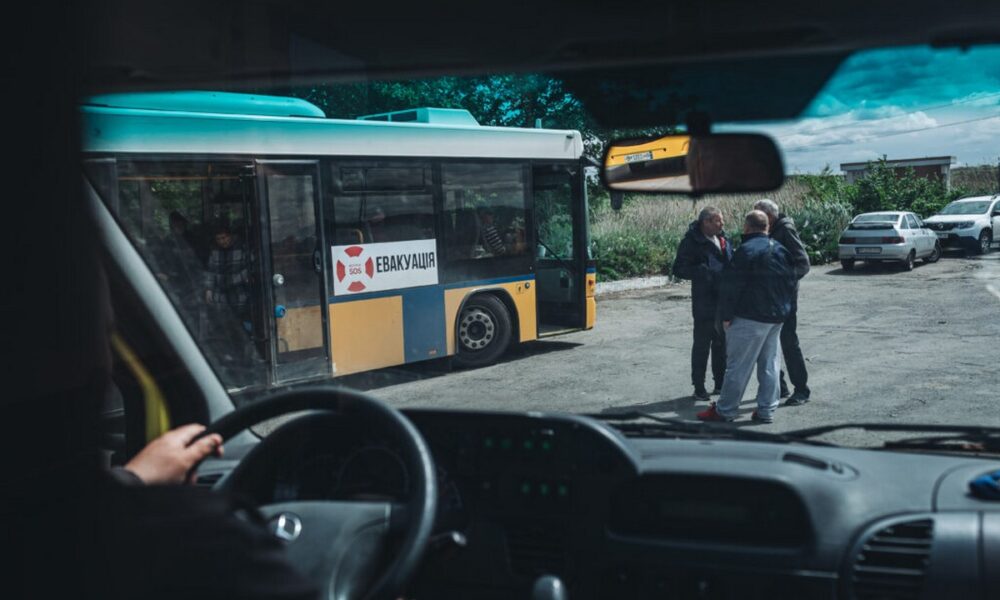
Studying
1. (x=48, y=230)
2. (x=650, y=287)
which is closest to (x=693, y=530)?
(x=48, y=230)

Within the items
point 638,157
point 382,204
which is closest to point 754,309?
point 638,157

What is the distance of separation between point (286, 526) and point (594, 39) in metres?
2.65

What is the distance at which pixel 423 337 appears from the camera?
7.61 meters

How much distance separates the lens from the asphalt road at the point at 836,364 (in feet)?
14.9

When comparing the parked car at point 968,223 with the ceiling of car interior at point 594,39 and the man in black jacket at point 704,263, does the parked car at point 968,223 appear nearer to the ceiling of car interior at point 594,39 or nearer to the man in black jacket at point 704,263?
the ceiling of car interior at point 594,39

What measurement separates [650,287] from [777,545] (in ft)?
21.0

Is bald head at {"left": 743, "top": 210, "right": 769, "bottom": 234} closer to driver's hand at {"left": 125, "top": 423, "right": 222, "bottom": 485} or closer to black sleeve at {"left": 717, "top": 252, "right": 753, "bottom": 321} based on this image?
black sleeve at {"left": 717, "top": 252, "right": 753, "bottom": 321}

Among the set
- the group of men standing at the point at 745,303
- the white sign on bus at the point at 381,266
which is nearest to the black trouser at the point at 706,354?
the group of men standing at the point at 745,303

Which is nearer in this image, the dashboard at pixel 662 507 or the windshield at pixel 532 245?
the dashboard at pixel 662 507

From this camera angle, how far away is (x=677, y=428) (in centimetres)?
292

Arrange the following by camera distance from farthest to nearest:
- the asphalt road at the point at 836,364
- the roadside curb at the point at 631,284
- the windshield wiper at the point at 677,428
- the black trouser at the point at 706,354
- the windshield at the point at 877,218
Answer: the roadside curb at the point at 631,284, the black trouser at the point at 706,354, the asphalt road at the point at 836,364, the windshield at the point at 877,218, the windshield wiper at the point at 677,428

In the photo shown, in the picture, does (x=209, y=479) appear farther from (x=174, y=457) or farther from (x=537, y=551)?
(x=537, y=551)

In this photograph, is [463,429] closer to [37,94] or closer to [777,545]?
[777,545]

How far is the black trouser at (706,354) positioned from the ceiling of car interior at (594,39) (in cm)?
209
